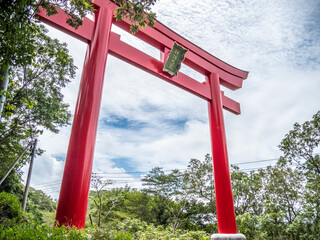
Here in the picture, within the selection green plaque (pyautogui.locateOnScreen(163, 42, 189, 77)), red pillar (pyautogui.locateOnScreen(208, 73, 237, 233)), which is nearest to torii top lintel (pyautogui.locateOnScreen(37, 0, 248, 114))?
green plaque (pyautogui.locateOnScreen(163, 42, 189, 77))

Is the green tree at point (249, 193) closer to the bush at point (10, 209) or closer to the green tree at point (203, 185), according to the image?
the green tree at point (203, 185)

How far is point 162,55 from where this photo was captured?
5.18 m

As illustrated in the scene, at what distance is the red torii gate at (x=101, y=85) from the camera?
2.51 meters

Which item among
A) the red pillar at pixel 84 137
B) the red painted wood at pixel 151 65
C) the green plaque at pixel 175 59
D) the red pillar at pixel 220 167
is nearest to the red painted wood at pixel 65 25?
the red pillar at pixel 84 137

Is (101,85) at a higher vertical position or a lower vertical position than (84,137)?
higher

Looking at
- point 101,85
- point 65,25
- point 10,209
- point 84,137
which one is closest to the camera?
point 84,137

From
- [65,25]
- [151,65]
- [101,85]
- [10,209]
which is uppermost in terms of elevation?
[151,65]

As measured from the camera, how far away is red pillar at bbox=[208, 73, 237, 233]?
4133mm

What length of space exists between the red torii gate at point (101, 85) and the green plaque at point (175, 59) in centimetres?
14

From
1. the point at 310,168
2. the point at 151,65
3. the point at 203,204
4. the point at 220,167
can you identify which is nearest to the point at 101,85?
the point at 151,65

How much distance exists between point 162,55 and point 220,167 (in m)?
3.18

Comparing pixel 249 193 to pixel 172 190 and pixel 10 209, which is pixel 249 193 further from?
pixel 10 209

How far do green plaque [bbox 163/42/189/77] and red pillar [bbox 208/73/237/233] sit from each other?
1.36 metres

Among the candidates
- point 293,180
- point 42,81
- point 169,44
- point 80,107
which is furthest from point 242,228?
point 42,81
